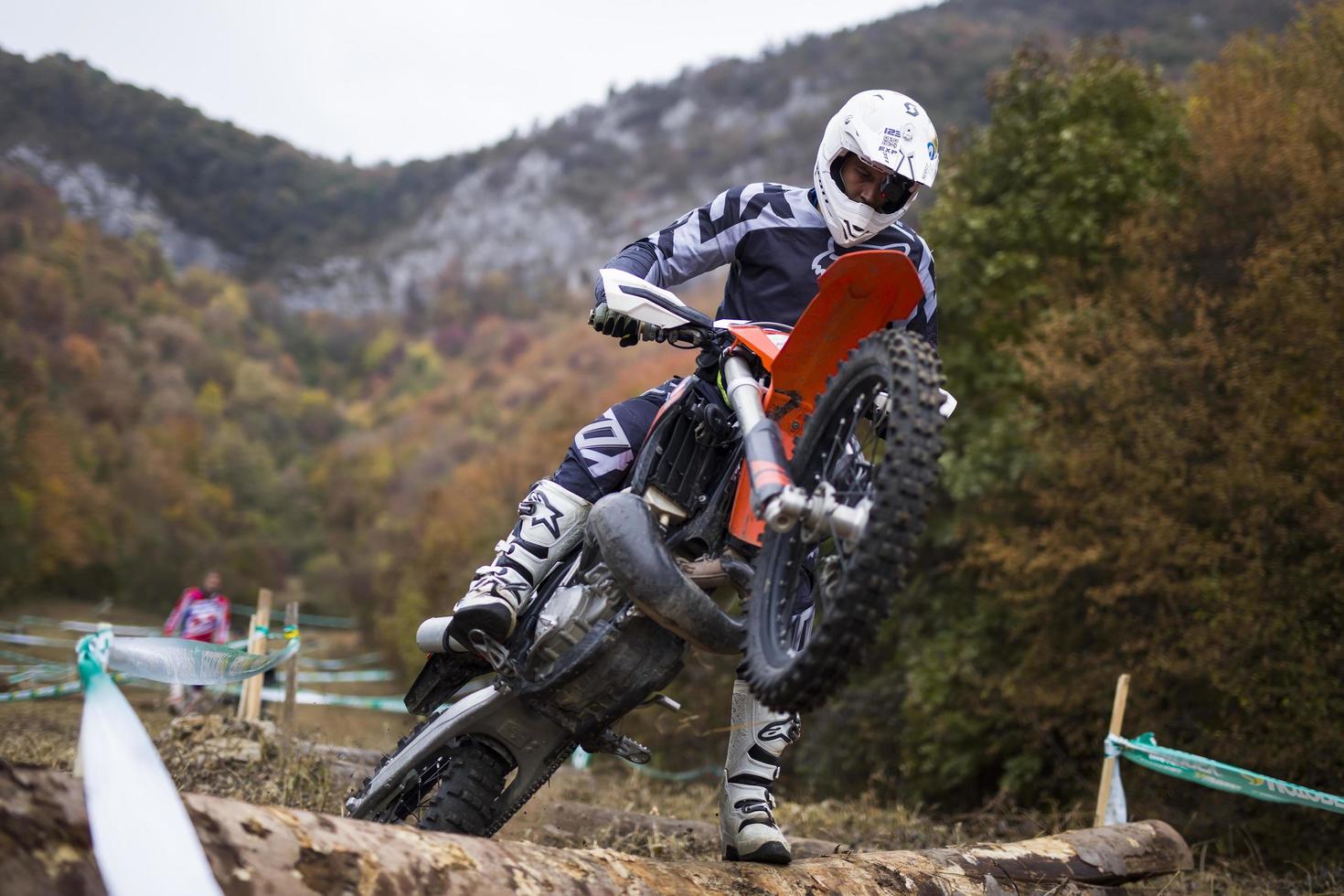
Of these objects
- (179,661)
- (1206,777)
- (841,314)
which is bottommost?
(1206,777)

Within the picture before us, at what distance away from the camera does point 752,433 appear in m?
3.77

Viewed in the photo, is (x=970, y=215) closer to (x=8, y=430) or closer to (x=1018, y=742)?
(x=1018, y=742)

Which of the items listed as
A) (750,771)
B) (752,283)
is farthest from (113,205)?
(750,771)

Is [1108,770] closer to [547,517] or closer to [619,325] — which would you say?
[547,517]

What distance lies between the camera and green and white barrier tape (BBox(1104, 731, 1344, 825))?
22.3 ft

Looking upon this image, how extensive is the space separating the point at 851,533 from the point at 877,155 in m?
1.43

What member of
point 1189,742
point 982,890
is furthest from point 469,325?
point 982,890

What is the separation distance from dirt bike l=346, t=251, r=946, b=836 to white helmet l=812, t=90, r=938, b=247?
45 cm

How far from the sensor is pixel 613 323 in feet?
14.0

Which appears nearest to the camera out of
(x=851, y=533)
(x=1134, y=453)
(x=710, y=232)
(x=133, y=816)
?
(x=133, y=816)

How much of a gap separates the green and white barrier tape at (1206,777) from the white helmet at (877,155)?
4.48 meters

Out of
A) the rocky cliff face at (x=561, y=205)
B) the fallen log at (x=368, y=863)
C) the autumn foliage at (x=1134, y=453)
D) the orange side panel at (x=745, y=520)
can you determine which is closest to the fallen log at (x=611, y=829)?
the fallen log at (x=368, y=863)

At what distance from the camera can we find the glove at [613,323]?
426 cm

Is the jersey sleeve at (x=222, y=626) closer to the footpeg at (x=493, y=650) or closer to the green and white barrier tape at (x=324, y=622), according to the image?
the footpeg at (x=493, y=650)
